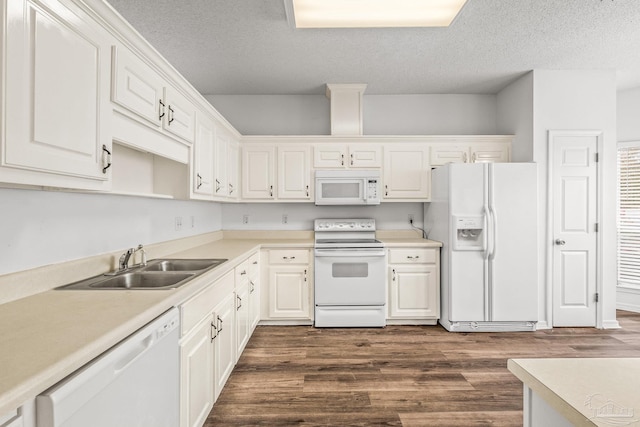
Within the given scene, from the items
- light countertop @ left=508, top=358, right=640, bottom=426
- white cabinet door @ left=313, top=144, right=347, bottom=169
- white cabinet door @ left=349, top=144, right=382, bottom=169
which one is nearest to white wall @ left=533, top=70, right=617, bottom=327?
white cabinet door @ left=349, top=144, right=382, bottom=169

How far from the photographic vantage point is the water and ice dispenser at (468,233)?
3.34 m

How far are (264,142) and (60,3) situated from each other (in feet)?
8.81

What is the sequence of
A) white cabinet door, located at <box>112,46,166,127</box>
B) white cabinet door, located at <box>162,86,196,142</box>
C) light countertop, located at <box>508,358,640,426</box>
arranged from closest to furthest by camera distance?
1. light countertop, located at <box>508,358,640,426</box>
2. white cabinet door, located at <box>112,46,166,127</box>
3. white cabinet door, located at <box>162,86,196,142</box>

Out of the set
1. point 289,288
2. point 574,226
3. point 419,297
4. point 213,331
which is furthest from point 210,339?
point 574,226

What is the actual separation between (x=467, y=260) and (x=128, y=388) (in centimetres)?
311

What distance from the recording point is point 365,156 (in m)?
3.86

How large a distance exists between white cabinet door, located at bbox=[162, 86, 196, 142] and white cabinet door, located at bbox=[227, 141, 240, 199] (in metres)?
1.02

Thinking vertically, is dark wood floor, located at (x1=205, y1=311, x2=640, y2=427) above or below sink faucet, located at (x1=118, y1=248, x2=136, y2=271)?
Answer: below

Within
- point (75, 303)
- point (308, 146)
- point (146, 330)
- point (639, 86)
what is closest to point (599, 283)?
point (639, 86)

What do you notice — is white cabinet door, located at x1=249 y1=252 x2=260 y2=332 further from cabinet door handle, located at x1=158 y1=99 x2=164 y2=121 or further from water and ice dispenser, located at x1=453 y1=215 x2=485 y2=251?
water and ice dispenser, located at x1=453 y1=215 x2=485 y2=251

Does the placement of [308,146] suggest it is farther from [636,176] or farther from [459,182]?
[636,176]

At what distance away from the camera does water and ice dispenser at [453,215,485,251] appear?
334 cm

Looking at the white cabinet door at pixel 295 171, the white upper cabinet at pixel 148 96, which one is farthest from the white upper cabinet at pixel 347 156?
the white upper cabinet at pixel 148 96

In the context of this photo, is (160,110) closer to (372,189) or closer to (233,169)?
(233,169)
